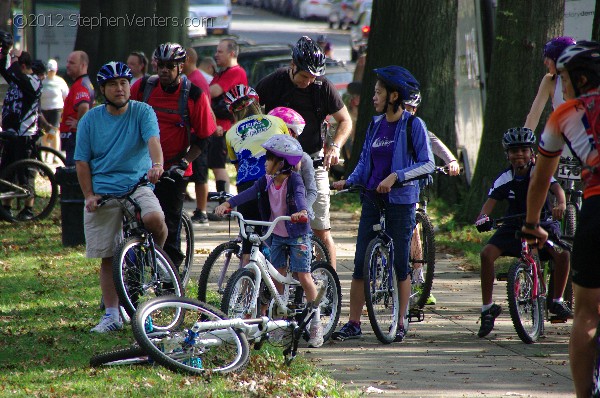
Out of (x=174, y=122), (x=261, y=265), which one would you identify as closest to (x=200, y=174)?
(x=174, y=122)

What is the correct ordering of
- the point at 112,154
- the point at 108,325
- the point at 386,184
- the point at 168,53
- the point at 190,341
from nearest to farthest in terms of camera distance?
the point at 190,341 < the point at 386,184 < the point at 112,154 < the point at 108,325 < the point at 168,53

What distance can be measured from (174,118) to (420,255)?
2.39m

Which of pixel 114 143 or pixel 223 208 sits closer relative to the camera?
pixel 223 208

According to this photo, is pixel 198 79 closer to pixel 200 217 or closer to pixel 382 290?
pixel 200 217

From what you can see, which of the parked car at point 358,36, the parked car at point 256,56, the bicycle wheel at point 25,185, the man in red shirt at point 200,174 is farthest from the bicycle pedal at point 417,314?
the parked car at point 358,36

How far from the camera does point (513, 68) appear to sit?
1298 cm

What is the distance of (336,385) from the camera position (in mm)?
6766

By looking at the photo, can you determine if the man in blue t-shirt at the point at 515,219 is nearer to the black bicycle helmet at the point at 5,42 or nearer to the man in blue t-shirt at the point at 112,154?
the man in blue t-shirt at the point at 112,154

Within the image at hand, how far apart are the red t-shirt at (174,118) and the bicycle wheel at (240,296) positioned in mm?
2217

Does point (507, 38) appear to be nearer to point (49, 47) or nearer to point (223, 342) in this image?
point (223, 342)

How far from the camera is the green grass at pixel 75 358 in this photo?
6.46 meters

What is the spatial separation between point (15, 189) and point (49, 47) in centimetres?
1367

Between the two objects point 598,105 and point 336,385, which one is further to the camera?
point 336,385

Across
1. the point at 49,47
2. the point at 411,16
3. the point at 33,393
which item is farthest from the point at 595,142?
the point at 49,47
